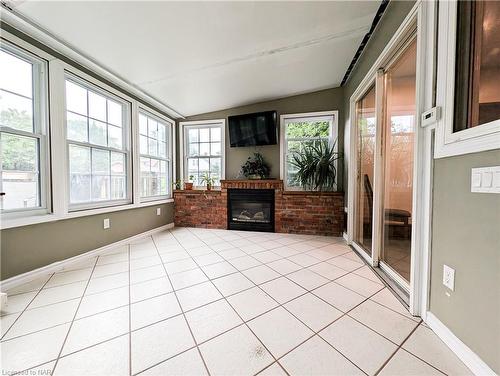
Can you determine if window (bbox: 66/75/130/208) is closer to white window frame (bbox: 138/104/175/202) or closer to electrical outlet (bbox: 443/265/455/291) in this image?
white window frame (bbox: 138/104/175/202)

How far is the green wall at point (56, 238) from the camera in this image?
5.92 feet

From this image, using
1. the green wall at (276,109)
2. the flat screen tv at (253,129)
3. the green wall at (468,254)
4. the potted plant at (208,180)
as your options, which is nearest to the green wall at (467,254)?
the green wall at (468,254)

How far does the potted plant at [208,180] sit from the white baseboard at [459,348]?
3.68 m

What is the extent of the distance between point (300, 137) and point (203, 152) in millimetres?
2148

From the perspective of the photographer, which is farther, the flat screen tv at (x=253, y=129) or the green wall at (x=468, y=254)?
the flat screen tv at (x=253, y=129)

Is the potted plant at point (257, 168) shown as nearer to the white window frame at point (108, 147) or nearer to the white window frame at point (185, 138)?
the white window frame at point (185, 138)

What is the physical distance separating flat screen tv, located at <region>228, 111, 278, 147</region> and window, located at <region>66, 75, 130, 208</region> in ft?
6.29

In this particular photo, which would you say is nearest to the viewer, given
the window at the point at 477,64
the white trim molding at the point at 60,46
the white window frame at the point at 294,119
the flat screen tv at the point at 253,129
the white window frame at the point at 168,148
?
the window at the point at 477,64

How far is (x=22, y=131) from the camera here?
6.31 ft

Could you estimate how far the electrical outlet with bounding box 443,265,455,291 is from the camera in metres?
1.13

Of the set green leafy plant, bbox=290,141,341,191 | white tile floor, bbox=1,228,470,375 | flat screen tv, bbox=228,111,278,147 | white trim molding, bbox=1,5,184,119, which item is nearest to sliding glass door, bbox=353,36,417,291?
white tile floor, bbox=1,228,470,375

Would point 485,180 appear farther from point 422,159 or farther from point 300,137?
point 300,137

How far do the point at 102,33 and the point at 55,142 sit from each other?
1.26 meters

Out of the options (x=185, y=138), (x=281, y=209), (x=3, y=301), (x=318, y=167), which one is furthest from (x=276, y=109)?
(x=3, y=301)
